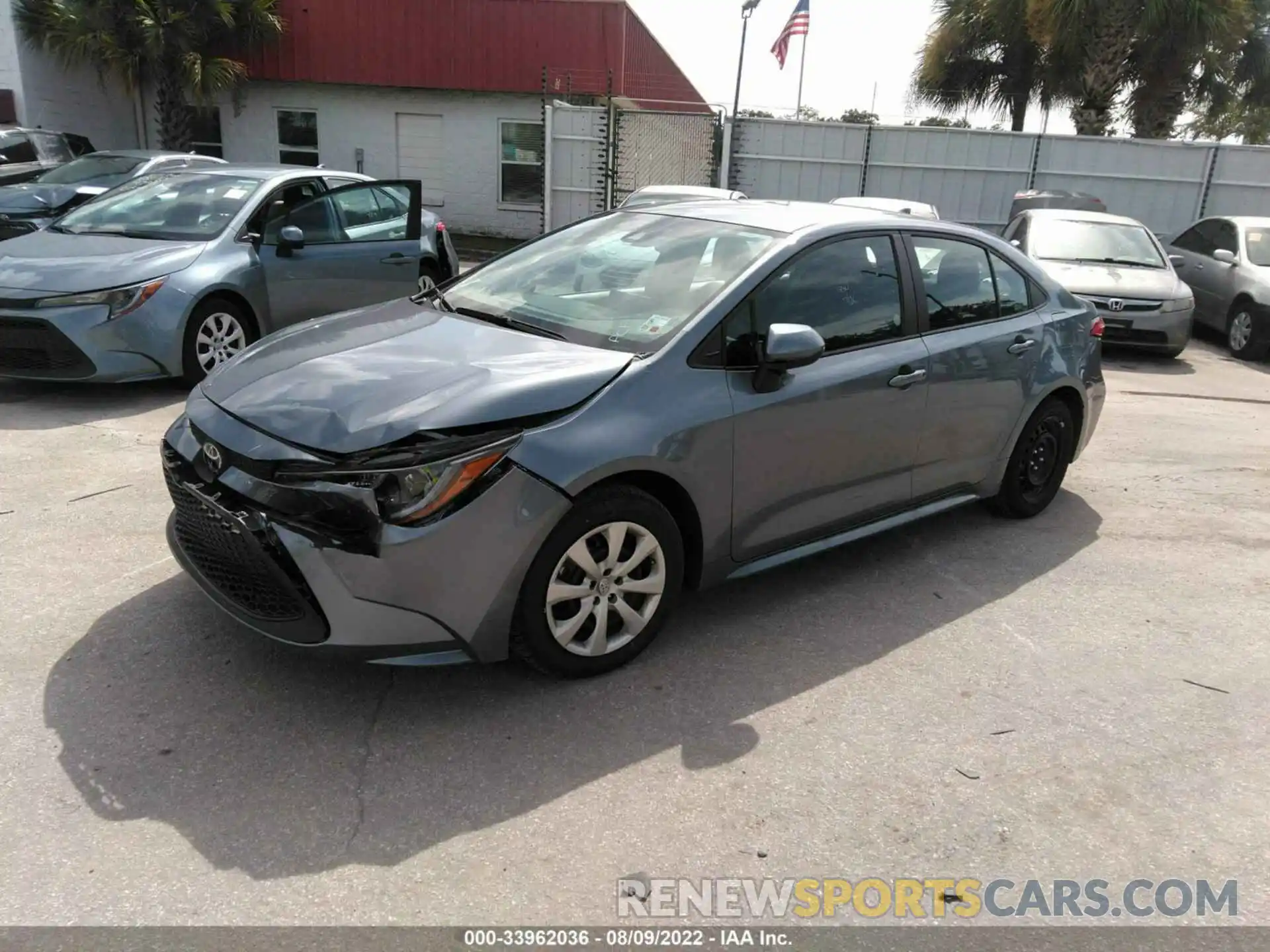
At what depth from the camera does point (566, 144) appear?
Answer: 57.0 ft

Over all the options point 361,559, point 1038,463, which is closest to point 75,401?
point 361,559

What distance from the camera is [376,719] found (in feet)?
10.4

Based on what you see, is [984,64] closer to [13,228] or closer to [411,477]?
[13,228]

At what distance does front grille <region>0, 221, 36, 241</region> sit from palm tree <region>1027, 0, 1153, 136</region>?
16810 millimetres

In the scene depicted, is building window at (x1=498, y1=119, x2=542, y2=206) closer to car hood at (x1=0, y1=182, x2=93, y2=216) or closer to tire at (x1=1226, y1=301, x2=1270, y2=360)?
car hood at (x1=0, y1=182, x2=93, y2=216)

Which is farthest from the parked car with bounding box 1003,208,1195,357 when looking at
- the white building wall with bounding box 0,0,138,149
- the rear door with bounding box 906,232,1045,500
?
the white building wall with bounding box 0,0,138,149

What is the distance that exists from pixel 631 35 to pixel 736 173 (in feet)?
13.6

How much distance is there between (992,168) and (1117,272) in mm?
7576

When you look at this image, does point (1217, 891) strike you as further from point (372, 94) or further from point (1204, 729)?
point (372, 94)

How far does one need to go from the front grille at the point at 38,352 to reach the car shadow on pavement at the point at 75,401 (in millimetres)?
221

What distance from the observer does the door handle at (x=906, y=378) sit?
4176mm

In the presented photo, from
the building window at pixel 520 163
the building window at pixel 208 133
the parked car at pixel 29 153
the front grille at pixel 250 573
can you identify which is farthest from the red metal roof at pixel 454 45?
the front grille at pixel 250 573

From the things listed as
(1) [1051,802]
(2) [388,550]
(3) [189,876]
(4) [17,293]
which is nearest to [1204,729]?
(1) [1051,802]

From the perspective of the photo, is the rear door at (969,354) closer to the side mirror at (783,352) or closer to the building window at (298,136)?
the side mirror at (783,352)
